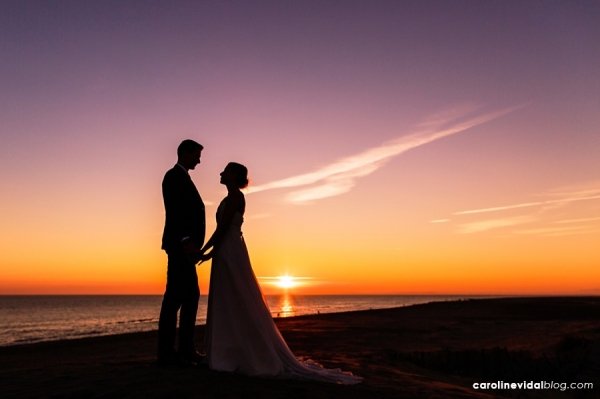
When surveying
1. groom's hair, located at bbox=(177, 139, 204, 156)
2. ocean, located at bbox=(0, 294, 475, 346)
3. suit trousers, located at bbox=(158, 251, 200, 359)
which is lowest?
ocean, located at bbox=(0, 294, 475, 346)

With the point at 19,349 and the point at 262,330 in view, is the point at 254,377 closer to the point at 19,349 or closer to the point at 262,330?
the point at 262,330

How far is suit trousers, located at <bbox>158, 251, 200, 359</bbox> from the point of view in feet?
22.7

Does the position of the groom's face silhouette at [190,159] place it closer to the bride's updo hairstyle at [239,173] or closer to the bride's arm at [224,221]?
the bride's updo hairstyle at [239,173]

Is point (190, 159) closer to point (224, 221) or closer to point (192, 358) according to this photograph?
point (224, 221)

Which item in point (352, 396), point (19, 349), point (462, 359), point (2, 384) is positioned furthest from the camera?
point (19, 349)

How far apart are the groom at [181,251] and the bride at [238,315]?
26cm

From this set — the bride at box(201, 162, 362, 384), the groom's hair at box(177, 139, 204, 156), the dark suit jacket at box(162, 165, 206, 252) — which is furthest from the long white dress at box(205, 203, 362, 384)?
the groom's hair at box(177, 139, 204, 156)

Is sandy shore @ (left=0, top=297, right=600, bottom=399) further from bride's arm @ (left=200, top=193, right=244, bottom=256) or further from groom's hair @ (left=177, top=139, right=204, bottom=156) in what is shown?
groom's hair @ (left=177, top=139, right=204, bottom=156)

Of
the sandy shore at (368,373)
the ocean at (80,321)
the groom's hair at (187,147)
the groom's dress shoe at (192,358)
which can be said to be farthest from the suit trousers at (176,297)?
the ocean at (80,321)

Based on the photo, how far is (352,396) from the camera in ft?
19.8

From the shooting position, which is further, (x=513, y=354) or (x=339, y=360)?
(x=513, y=354)

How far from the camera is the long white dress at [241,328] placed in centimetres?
687

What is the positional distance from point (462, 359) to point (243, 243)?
632 centimetres

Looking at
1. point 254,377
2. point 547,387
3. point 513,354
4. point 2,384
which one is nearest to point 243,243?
point 254,377
